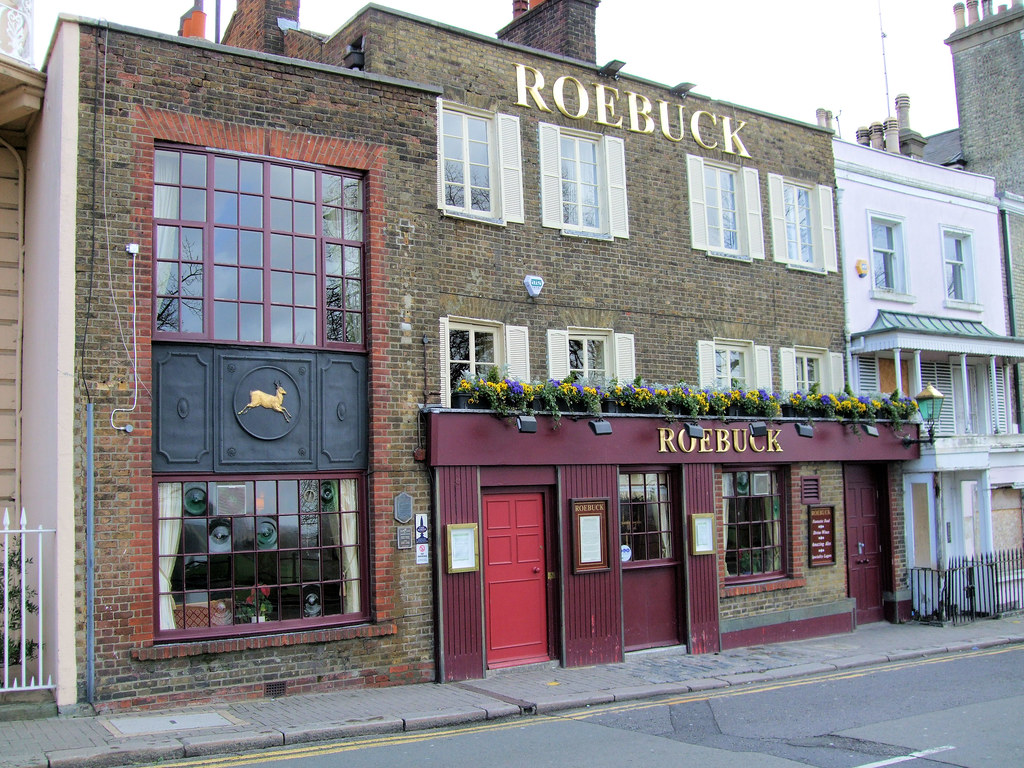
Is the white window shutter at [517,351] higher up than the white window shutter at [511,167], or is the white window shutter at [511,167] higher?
the white window shutter at [511,167]

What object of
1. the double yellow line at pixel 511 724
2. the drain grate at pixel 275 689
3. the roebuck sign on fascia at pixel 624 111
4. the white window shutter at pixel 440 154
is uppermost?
the roebuck sign on fascia at pixel 624 111

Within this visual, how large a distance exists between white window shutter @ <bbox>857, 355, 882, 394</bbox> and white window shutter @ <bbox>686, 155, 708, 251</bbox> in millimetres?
4793

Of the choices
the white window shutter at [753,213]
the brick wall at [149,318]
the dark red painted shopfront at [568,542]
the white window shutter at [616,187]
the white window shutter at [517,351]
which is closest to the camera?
the brick wall at [149,318]

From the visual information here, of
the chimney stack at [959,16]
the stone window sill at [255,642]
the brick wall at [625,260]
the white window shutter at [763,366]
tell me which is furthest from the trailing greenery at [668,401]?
the chimney stack at [959,16]

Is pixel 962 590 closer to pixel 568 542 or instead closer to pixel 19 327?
pixel 568 542

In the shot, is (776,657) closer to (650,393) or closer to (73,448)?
(650,393)

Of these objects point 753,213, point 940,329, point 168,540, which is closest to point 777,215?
point 753,213

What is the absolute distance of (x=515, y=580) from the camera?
13.1 metres

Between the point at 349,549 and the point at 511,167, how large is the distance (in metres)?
6.13

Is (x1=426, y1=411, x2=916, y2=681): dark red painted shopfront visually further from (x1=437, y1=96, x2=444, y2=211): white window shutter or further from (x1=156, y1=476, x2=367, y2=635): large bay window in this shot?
(x1=437, y1=96, x2=444, y2=211): white window shutter

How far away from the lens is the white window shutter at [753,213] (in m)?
17.1

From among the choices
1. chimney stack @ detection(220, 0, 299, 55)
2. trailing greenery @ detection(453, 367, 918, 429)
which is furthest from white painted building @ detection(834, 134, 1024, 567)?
chimney stack @ detection(220, 0, 299, 55)

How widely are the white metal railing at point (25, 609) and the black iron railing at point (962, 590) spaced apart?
15203 mm

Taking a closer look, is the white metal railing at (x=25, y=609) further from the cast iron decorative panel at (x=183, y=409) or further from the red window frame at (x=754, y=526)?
the red window frame at (x=754, y=526)
